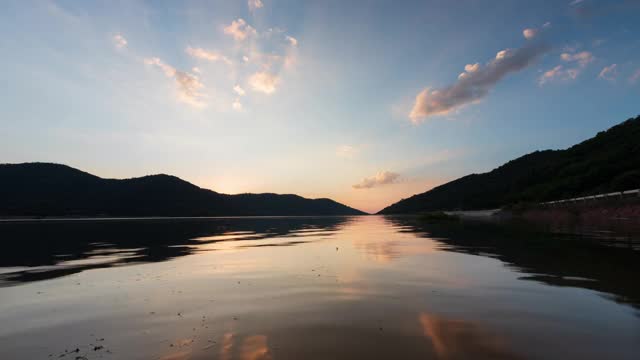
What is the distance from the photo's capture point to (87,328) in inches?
355

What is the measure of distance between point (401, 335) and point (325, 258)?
14.5 metres

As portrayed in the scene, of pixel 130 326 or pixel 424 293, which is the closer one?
pixel 130 326

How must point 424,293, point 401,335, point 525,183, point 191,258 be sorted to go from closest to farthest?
point 401,335
point 424,293
point 191,258
point 525,183

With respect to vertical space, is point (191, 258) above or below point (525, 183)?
below

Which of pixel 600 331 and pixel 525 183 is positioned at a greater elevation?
pixel 525 183

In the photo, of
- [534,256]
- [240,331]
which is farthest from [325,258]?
[240,331]

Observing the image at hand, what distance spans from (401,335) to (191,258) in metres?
18.7

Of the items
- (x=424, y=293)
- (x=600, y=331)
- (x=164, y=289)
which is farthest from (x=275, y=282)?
(x=600, y=331)

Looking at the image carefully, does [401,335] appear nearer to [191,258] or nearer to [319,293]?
[319,293]

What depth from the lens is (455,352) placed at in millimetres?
6961

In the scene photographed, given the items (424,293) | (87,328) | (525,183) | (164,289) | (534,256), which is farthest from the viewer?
(525,183)

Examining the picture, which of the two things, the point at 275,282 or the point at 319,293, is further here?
the point at 275,282

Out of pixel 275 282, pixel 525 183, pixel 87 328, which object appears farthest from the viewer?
pixel 525 183

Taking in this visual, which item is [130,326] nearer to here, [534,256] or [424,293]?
[424,293]
